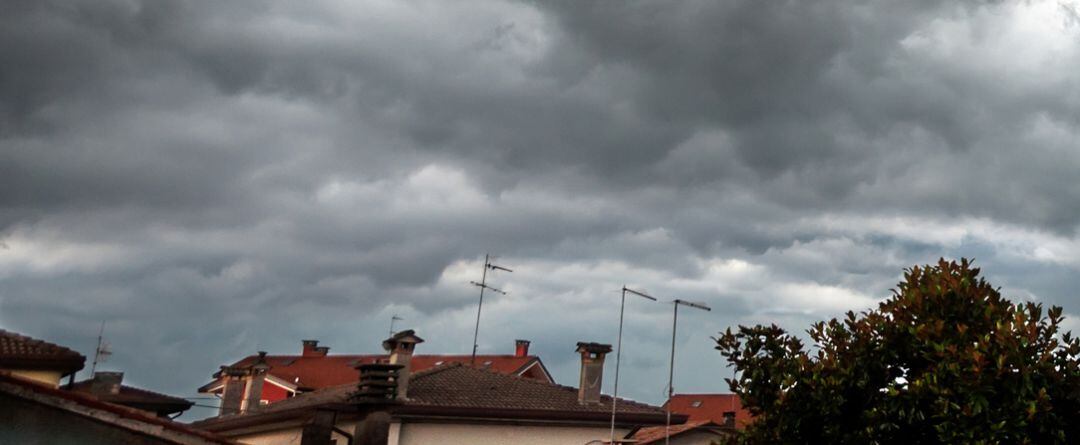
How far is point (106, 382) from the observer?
28.8 metres

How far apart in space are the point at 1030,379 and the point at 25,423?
563 inches

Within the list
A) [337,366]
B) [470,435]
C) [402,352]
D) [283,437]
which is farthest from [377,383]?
[337,366]

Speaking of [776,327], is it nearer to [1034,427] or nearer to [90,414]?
[1034,427]

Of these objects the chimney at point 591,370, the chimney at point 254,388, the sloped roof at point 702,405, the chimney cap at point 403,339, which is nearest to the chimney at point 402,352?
the chimney cap at point 403,339

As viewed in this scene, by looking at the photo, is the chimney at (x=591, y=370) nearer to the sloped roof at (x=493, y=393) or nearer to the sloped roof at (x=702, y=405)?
the sloped roof at (x=493, y=393)

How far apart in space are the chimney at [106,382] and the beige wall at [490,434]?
848 centimetres

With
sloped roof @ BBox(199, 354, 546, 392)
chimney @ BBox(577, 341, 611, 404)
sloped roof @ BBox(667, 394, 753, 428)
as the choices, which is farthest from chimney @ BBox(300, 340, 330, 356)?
chimney @ BBox(577, 341, 611, 404)

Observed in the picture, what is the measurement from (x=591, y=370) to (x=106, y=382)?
50.7 ft

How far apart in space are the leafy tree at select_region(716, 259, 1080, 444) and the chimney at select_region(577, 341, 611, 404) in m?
15.9

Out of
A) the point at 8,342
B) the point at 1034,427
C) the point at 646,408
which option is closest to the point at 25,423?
the point at 8,342

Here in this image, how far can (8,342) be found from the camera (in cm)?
2192

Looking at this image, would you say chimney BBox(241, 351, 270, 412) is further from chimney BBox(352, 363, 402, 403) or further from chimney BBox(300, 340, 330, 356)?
chimney BBox(300, 340, 330, 356)

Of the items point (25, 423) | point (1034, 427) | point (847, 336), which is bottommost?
point (25, 423)

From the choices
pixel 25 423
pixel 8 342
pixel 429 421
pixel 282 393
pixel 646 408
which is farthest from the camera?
pixel 282 393
